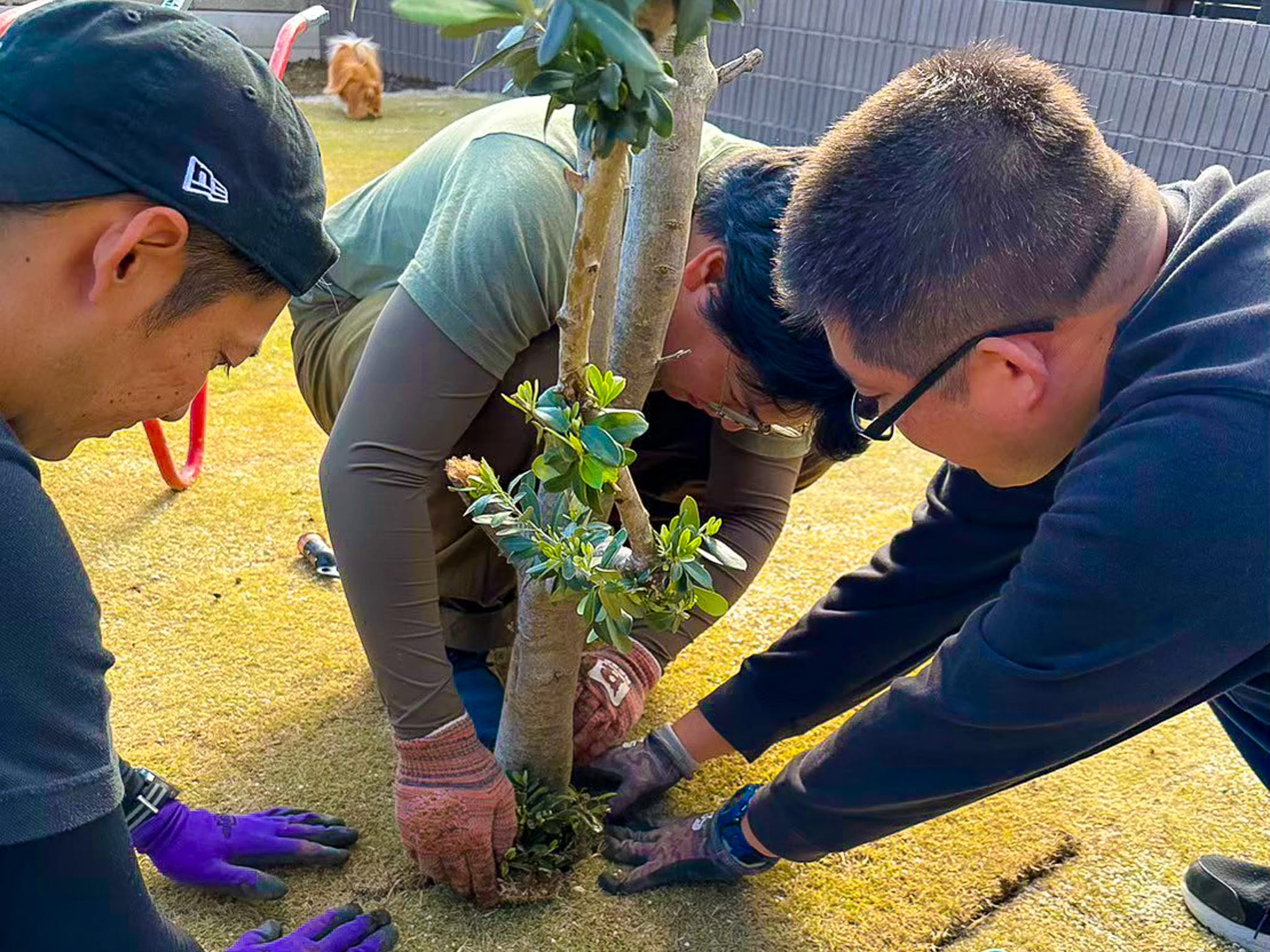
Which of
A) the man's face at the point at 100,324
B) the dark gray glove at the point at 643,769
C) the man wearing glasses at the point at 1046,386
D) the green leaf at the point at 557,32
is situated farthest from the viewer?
the dark gray glove at the point at 643,769

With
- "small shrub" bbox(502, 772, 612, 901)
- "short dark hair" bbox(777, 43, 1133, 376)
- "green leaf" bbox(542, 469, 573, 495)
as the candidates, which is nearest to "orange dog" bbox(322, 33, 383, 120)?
"small shrub" bbox(502, 772, 612, 901)

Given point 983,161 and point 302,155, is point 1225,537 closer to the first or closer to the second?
point 983,161

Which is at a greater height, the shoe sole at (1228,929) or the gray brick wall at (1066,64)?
the gray brick wall at (1066,64)

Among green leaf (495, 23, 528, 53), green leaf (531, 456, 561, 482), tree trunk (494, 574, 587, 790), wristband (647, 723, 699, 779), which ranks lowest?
wristband (647, 723, 699, 779)

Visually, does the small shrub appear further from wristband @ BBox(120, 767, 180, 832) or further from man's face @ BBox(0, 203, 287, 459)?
man's face @ BBox(0, 203, 287, 459)

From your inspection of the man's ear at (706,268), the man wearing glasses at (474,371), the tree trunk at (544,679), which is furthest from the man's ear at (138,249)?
the man's ear at (706,268)

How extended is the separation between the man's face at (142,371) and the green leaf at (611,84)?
0.51 meters

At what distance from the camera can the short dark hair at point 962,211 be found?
1.28 m

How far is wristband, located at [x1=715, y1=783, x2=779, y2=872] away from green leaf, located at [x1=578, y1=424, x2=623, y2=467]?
2.88 feet

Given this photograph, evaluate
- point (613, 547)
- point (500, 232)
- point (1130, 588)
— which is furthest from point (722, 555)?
point (500, 232)

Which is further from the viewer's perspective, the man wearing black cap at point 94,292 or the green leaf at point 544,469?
the green leaf at point 544,469

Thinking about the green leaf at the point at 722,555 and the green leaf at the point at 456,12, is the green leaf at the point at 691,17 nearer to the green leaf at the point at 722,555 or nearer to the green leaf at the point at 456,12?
the green leaf at the point at 456,12

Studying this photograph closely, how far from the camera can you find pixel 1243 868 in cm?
193

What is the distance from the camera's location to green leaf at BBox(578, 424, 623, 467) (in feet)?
3.97
